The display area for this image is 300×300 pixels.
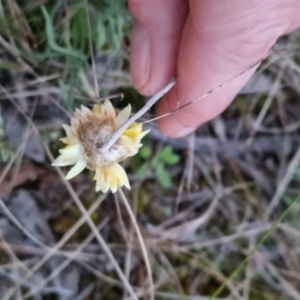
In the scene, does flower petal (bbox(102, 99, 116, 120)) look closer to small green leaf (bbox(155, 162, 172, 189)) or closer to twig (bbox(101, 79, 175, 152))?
twig (bbox(101, 79, 175, 152))

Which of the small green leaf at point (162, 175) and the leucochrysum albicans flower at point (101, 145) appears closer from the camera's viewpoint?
the leucochrysum albicans flower at point (101, 145)

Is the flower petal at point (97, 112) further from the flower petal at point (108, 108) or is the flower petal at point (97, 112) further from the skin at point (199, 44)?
the skin at point (199, 44)

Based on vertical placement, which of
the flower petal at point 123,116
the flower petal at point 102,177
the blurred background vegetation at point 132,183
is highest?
the flower petal at point 123,116

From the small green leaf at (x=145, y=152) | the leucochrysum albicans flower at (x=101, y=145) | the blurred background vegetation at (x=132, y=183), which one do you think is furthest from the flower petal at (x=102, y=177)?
the small green leaf at (x=145, y=152)

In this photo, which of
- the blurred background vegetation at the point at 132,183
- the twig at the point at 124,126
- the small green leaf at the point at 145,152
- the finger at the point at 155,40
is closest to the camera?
the twig at the point at 124,126

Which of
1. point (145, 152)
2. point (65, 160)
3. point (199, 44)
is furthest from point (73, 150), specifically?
point (145, 152)

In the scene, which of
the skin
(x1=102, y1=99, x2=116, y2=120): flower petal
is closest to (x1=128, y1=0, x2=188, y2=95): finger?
the skin

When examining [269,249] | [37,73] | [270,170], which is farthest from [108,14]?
[269,249]

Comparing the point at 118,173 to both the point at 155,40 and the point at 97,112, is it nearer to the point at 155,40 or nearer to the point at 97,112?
the point at 97,112
